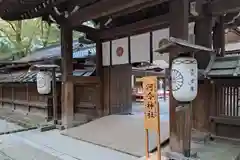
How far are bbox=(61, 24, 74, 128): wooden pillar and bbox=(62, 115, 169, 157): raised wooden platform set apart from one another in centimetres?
57

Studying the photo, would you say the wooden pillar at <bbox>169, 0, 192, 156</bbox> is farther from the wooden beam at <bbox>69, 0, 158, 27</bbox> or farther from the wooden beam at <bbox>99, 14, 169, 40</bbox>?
the wooden beam at <bbox>99, 14, 169, 40</bbox>

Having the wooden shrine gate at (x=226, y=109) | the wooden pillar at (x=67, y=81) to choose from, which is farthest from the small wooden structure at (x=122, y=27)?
the wooden shrine gate at (x=226, y=109)

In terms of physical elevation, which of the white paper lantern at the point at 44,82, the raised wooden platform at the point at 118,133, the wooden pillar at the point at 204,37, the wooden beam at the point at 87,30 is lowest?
the raised wooden platform at the point at 118,133

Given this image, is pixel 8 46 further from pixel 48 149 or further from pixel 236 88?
pixel 236 88

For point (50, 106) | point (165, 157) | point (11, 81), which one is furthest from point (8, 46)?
point (165, 157)

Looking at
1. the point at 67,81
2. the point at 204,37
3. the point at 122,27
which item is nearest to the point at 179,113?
the point at 204,37

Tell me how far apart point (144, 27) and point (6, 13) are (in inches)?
171

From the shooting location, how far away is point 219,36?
698 cm

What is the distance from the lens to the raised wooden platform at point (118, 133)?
5891mm

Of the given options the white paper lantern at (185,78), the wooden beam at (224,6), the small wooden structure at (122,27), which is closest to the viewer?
the white paper lantern at (185,78)

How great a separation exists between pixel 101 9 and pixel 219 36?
3485 mm

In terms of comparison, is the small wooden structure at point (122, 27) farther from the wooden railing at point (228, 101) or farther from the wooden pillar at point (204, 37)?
the wooden railing at point (228, 101)

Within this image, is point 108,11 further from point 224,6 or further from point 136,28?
point 224,6

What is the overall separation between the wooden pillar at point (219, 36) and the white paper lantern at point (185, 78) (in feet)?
8.86
